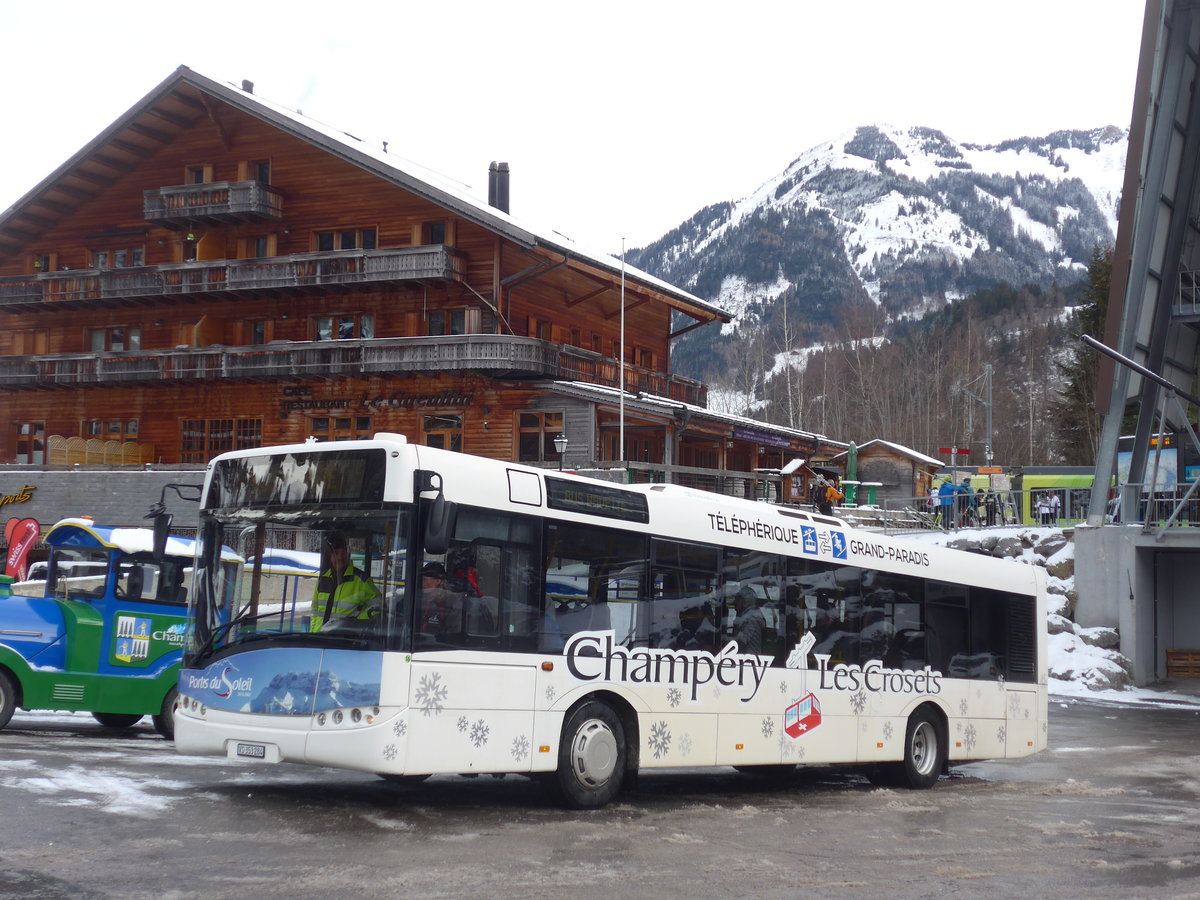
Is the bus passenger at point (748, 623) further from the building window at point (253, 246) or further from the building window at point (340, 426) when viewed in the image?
the building window at point (253, 246)

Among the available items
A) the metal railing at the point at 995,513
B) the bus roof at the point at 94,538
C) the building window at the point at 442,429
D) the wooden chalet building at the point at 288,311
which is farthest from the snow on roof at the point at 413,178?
the bus roof at the point at 94,538

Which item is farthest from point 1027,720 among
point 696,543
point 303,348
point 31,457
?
point 31,457

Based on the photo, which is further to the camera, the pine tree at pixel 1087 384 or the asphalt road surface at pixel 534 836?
the pine tree at pixel 1087 384

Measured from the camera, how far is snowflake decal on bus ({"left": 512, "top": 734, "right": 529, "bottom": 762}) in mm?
10336

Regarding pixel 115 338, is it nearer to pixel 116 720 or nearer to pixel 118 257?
pixel 118 257

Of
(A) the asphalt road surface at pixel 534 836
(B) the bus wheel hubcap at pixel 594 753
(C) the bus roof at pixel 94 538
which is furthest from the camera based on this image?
(C) the bus roof at pixel 94 538

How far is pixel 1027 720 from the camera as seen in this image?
55.1 feet

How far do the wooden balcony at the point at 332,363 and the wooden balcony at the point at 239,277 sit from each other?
197 centimetres

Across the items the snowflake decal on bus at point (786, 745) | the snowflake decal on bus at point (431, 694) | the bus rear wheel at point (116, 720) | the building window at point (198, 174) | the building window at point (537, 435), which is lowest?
the bus rear wheel at point (116, 720)

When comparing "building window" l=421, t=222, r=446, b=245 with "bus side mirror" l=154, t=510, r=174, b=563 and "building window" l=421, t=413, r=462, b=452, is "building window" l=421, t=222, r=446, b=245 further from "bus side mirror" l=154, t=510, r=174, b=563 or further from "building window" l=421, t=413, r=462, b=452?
"bus side mirror" l=154, t=510, r=174, b=563

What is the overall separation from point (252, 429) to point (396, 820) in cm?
3572

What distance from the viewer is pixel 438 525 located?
31.3ft

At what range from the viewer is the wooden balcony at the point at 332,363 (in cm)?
3994

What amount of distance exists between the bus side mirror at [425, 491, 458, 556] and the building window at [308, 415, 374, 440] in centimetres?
3294
